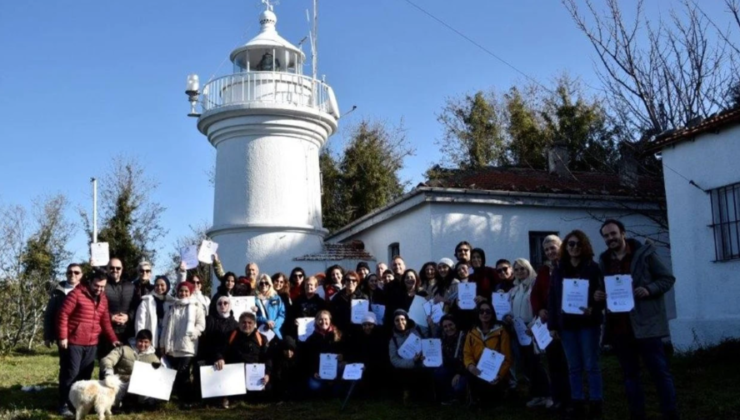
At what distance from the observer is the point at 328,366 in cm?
939

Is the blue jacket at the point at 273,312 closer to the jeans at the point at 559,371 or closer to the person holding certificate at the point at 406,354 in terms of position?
the person holding certificate at the point at 406,354

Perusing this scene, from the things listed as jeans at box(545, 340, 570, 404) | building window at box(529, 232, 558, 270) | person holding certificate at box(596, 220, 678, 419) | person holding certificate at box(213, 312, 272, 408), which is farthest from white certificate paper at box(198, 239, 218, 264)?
building window at box(529, 232, 558, 270)

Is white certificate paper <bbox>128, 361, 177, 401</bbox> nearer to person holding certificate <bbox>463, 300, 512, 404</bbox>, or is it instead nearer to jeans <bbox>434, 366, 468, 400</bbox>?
jeans <bbox>434, 366, 468, 400</bbox>

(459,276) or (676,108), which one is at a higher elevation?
(676,108)

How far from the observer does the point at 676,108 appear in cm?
1652

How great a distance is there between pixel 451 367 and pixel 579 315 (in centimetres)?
Result: 238

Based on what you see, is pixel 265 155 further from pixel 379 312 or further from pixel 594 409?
pixel 594 409

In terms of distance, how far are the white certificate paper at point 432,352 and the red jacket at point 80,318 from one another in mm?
3778

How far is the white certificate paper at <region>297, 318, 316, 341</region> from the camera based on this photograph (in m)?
9.67

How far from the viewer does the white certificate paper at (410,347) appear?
30.2ft

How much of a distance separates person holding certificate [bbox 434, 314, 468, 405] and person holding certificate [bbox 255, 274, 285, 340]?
7.02ft

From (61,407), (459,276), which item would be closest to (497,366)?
(459,276)

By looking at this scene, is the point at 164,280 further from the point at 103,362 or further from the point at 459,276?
the point at 459,276

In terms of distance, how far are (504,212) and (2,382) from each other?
33.1 feet
